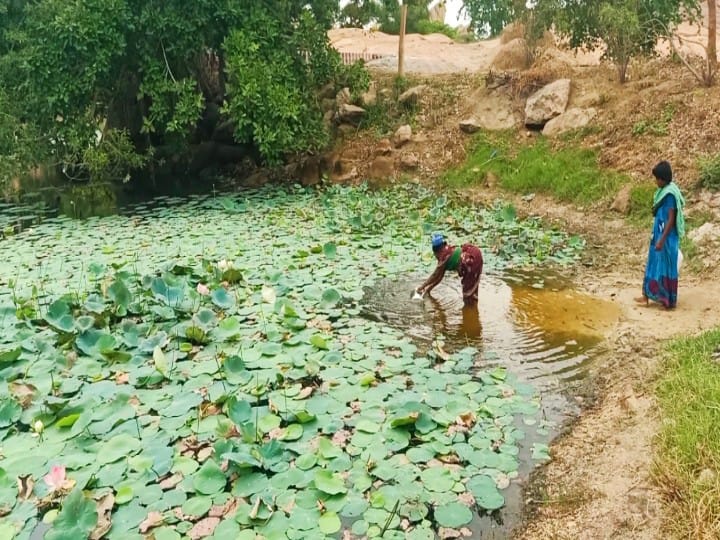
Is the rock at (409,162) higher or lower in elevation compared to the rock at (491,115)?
lower

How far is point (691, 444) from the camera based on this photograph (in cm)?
328

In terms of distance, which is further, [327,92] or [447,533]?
[327,92]

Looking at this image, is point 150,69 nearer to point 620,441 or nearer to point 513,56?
point 513,56

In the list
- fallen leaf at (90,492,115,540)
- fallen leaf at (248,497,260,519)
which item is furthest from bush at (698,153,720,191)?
fallen leaf at (90,492,115,540)

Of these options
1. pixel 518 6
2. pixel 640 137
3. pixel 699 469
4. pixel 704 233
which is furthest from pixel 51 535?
pixel 518 6

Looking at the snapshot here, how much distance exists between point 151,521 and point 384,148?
11.7m

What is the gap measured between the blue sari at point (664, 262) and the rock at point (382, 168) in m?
8.12

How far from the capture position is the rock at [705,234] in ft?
22.9

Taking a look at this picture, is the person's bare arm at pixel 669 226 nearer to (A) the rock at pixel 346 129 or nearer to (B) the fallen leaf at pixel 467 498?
(B) the fallen leaf at pixel 467 498

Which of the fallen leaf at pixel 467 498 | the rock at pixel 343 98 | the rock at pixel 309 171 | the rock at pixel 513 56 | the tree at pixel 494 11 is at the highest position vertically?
the tree at pixel 494 11

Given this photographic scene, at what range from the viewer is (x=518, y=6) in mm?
13008

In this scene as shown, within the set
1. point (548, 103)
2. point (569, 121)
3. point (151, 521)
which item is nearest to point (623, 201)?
point (569, 121)

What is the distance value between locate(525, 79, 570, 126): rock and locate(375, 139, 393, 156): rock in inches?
121

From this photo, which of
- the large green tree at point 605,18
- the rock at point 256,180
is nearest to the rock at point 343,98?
the rock at point 256,180
